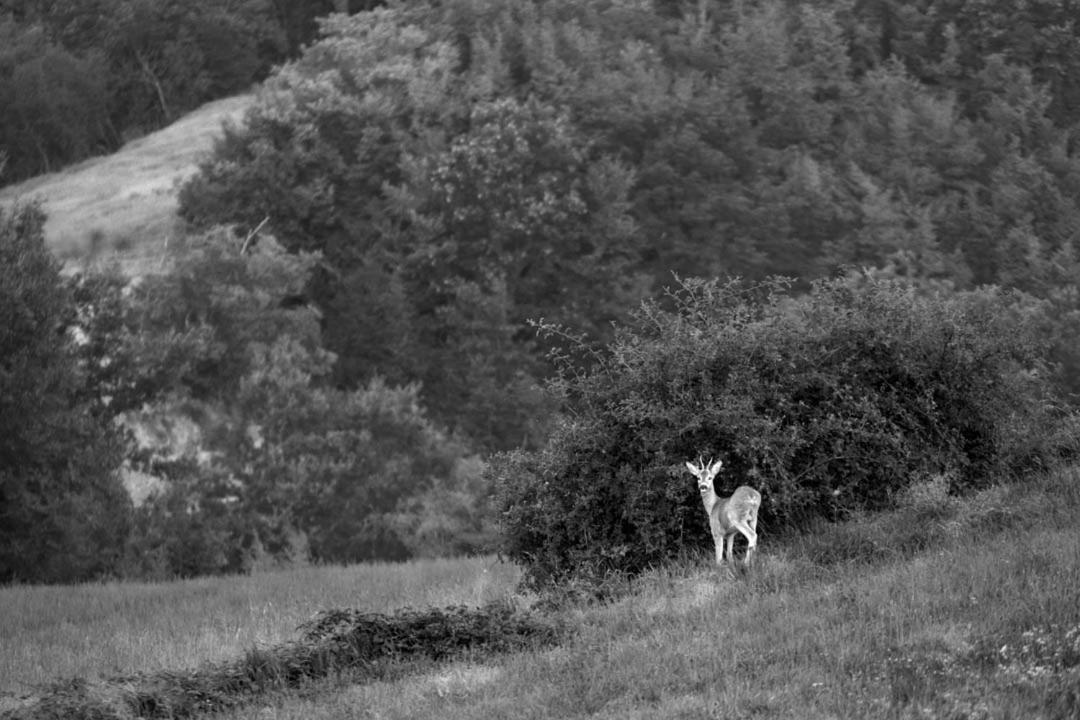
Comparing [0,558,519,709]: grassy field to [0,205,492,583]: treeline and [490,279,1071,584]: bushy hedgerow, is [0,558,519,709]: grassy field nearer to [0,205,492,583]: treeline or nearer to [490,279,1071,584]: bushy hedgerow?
[490,279,1071,584]: bushy hedgerow

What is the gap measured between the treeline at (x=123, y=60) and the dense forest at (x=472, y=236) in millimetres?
23187

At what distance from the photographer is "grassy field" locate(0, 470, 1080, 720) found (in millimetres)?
10391

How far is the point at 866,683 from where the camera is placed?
1059 centimetres

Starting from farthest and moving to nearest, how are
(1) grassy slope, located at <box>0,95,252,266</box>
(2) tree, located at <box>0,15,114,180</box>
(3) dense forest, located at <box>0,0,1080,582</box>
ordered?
(2) tree, located at <box>0,15,114,180</box> → (1) grassy slope, located at <box>0,95,252,266</box> → (3) dense forest, located at <box>0,0,1080,582</box>

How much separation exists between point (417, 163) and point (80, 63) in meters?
32.5

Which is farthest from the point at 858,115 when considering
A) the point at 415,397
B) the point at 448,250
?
the point at 415,397

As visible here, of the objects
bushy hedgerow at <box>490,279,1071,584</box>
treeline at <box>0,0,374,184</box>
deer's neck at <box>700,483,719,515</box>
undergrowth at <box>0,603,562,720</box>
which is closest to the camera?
undergrowth at <box>0,603,562,720</box>

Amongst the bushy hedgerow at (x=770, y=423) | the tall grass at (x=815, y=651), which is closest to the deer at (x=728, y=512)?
the tall grass at (x=815, y=651)

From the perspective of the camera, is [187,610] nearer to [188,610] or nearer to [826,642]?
[188,610]

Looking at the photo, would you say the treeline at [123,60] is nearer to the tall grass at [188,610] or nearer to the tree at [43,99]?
the tree at [43,99]

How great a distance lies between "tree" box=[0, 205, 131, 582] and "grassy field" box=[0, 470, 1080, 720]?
22.8 m

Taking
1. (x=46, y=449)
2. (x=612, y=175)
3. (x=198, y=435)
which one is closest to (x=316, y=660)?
(x=46, y=449)

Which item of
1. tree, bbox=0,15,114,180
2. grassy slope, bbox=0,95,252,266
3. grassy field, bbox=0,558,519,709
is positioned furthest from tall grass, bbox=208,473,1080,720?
tree, bbox=0,15,114,180

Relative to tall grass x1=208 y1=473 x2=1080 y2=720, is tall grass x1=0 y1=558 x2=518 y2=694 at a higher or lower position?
lower
